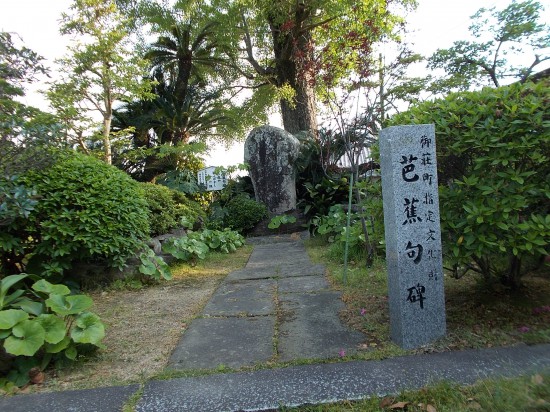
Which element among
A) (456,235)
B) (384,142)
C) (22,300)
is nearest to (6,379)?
(22,300)

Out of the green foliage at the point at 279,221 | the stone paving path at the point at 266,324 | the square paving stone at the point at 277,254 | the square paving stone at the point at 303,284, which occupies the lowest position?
the stone paving path at the point at 266,324

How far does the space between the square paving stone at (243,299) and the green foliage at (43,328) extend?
1.24m

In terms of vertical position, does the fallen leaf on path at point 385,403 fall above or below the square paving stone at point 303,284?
below

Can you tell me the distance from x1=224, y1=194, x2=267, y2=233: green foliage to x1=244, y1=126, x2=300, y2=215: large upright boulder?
0.37 metres

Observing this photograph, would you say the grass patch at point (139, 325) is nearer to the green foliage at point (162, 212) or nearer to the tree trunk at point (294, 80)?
the green foliage at point (162, 212)

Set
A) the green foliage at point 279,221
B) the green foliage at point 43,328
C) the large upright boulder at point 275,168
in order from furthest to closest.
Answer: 1. the large upright boulder at point 275,168
2. the green foliage at point 279,221
3. the green foliage at point 43,328

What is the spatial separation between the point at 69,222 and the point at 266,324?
2.35m

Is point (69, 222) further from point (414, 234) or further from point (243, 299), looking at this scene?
point (414, 234)

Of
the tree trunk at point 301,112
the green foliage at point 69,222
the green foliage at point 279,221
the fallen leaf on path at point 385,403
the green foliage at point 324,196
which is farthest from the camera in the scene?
the tree trunk at point 301,112

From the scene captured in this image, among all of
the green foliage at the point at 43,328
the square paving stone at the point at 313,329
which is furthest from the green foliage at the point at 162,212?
the green foliage at the point at 43,328

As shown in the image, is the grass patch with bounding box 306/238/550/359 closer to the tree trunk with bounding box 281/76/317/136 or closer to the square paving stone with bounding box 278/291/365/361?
the square paving stone with bounding box 278/291/365/361

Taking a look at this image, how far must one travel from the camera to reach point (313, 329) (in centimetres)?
317

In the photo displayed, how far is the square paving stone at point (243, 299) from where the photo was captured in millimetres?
3758

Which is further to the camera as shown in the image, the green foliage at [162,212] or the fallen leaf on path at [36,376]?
the green foliage at [162,212]
